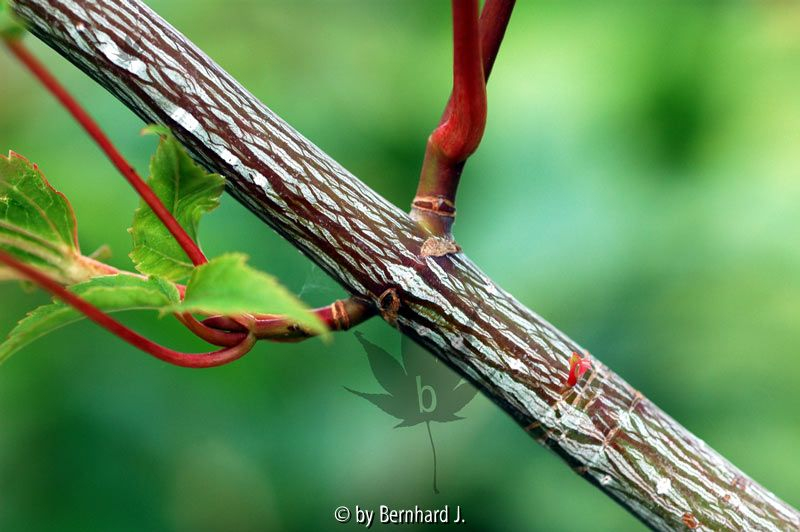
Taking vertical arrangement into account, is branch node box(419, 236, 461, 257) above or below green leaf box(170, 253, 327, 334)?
above

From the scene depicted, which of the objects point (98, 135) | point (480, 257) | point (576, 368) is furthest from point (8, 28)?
point (480, 257)

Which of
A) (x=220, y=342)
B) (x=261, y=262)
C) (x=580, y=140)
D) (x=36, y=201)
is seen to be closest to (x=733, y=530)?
(x=220, y=342)

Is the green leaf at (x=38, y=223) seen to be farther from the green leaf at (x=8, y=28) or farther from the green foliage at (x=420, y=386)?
the green foliage at (x=420, y=386)

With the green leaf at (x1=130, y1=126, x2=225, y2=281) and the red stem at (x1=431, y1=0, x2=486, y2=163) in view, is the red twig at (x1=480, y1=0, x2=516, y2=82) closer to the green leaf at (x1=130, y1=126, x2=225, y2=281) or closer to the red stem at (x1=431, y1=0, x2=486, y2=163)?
the red stem at (x1=431, y1=0, x2=486, y2=163)

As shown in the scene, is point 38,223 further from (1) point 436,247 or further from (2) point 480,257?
(2) point 480,257

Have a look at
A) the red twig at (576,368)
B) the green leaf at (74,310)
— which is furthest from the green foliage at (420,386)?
the green leaf at (74,310)

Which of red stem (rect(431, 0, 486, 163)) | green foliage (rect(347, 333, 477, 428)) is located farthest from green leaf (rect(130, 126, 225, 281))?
green foliage (rect(347, 333, 477, 428))

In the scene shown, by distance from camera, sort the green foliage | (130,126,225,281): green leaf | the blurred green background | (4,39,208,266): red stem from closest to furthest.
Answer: (4,39,208,266): red stem → (130,126,225,281): green leaf → the green foliage → the blurred green background
